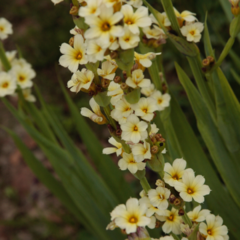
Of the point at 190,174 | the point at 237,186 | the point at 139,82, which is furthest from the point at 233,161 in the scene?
the point at 139,82

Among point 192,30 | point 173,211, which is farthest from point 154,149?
point 192,30

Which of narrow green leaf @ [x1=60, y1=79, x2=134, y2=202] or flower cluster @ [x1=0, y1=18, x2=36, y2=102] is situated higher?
flower cluster @ [x1=0, y1=18, x2=36, y2=102]

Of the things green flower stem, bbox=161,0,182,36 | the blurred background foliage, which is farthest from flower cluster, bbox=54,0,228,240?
the blurred background foliage

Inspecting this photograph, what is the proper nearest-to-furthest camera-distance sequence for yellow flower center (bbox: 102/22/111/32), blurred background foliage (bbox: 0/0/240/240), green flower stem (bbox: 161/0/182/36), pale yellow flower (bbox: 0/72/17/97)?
yellow flower center (bbox: 102/22/111/32)
green flower stem (bbox: 161/0/182/36)
pale yellow flower (bbox: 0/72/17/97)
blurred background foliage (bbox: 0/0/240/240)

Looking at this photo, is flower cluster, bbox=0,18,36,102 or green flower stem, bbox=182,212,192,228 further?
flower cluster, bbox=0,18,36,102

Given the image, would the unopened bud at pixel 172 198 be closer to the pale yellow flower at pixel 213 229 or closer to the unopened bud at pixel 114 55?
the pale yellow flower at pixel 213 229

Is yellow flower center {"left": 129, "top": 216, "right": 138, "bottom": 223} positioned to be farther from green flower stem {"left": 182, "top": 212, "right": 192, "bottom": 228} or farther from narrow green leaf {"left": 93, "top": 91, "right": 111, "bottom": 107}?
narrow green leaf {"left": 93, "top": 91, "right": 111, "bottom": 107}
